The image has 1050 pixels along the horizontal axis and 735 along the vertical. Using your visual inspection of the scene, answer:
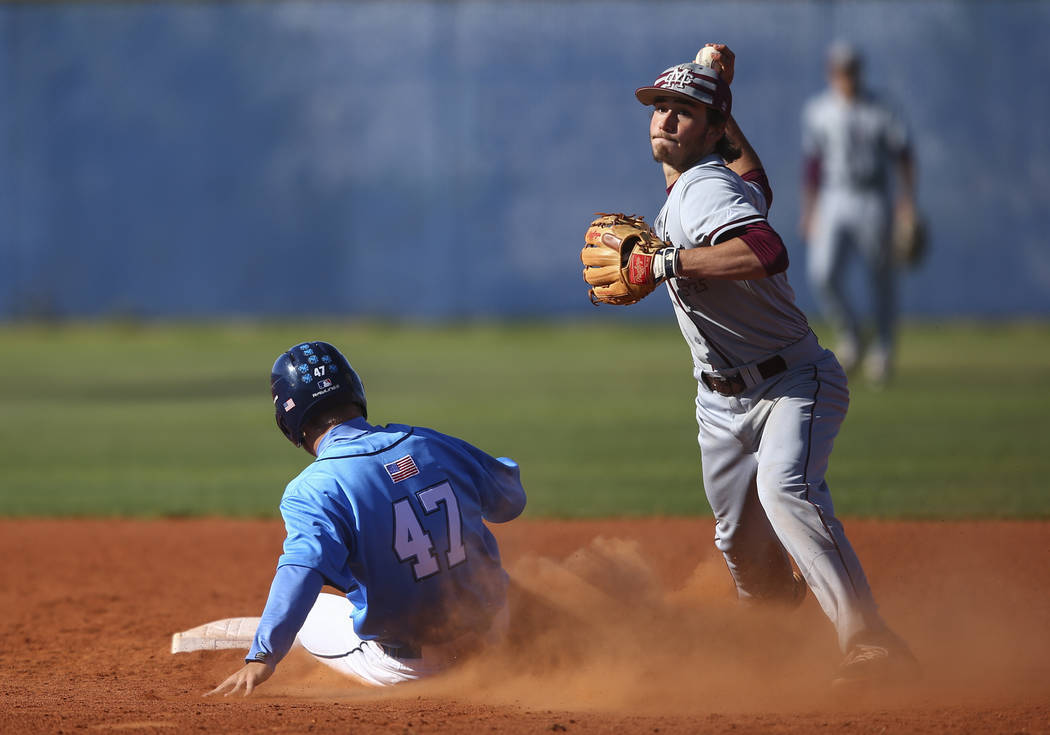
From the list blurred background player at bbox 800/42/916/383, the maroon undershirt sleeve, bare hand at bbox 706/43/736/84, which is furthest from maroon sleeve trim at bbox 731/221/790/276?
blurred background player at bbox 800/42/916/383

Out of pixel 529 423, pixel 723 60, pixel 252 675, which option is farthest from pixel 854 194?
pixel 252 675

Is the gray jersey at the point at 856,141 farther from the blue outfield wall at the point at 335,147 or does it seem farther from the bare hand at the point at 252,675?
the bare hand at the point at 252,675

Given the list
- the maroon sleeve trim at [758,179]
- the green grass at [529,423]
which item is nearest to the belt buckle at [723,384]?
the maroon sleeve trim at [758,179]

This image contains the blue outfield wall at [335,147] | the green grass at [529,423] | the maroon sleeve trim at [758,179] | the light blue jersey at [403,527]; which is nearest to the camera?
the light blue jersey at [403,527]

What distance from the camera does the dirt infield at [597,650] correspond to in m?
3.55

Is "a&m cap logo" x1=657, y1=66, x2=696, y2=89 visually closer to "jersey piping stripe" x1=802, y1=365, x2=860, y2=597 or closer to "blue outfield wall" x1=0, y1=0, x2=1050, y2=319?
"jersey piping stripe" x1=802, y1=365, x2=860, y2=597

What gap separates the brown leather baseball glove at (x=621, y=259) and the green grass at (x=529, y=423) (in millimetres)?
3059

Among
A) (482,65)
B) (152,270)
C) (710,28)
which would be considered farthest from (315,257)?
(710,28)

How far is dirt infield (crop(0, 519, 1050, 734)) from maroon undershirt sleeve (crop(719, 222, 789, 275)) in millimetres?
1272

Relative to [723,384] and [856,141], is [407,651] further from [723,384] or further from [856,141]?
[856,141]

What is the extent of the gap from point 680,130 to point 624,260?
0.49 metres

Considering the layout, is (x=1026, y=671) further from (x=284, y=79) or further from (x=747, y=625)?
(x=284, y=79)

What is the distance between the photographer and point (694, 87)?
4.12 metres

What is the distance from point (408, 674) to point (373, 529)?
1.88ft
